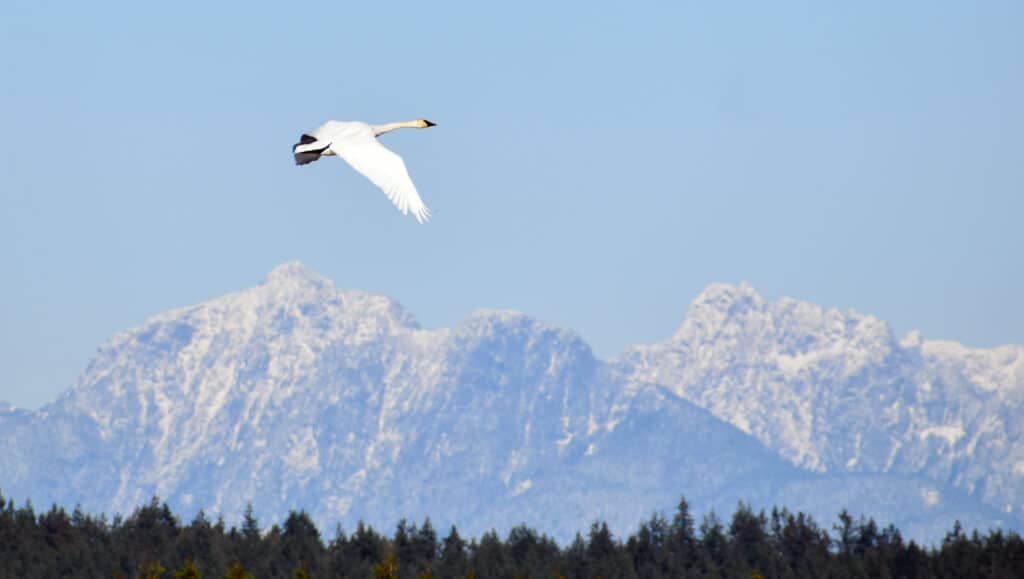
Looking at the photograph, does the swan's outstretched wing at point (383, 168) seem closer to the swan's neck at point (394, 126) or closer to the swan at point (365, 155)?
the swan at point (365, 155)

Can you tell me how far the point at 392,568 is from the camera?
2210 inches

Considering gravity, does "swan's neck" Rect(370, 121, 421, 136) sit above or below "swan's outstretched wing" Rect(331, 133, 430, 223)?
above

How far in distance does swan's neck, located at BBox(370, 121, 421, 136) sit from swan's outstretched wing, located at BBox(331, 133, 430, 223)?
455cm

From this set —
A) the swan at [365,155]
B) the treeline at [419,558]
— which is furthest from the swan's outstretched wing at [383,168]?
the treeline at [419,558]

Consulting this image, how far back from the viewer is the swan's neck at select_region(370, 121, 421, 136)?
59531 millimetres

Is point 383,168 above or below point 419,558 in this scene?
below

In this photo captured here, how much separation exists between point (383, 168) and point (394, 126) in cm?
1041

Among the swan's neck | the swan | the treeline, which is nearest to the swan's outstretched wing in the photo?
the swan

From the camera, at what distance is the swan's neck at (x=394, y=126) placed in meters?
59.5

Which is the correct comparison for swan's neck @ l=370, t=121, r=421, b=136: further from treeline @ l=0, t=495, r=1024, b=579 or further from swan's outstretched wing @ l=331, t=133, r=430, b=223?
treeline @ l=0, t=495, r=1024, b=579

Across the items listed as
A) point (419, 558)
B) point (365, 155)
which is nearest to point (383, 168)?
point (365, 155)

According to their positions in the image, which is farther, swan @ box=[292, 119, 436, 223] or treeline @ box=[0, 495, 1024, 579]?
treeline @ box=[0, 495, 1024, 579]

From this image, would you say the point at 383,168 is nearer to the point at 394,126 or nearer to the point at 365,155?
the point at 365,155

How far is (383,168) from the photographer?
51.6 m
